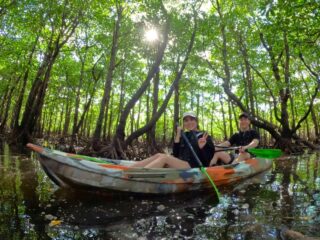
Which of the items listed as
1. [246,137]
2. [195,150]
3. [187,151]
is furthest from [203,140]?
[246,137]

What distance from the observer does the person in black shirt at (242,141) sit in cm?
726

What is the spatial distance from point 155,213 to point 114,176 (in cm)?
91

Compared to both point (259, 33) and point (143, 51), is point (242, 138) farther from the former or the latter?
point (143, 51)

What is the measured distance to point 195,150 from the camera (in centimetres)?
604

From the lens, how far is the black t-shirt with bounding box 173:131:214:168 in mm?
5938

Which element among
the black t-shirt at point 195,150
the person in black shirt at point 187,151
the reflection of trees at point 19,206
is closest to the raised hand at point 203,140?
the person in black shirt at point 187,151

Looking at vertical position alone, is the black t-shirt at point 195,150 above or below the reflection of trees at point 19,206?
above

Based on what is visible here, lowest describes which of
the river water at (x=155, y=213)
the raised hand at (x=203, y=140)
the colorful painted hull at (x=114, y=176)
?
the river water at (x=155, y=213)

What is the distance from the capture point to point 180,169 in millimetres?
5438

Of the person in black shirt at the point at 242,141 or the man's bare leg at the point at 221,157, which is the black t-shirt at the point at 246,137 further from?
the man's bare leg at the point at 221,157

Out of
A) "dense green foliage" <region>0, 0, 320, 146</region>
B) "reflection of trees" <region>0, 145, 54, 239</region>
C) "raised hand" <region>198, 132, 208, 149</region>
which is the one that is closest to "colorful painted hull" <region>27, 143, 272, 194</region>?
"raised hand" <region>198, 132, 208, 149</region>

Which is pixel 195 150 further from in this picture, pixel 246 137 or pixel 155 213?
pixel 246 137

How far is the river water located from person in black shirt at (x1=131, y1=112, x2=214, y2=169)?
587mm

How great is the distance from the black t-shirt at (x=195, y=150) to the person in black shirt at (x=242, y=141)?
1.18 m
